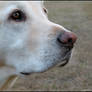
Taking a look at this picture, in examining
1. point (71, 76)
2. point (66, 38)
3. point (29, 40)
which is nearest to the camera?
point (66, 38)

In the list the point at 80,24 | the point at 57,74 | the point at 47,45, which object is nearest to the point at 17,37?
the point at 47,45

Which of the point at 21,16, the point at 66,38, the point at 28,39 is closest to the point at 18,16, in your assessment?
the point at 21,16

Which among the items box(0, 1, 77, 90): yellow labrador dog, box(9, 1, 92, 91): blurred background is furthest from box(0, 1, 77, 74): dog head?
box(9, 1, 92, 91): blurred background

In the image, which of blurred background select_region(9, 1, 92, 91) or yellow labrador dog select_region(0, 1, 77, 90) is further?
blurred background select_region(9, 1, 92, 91)

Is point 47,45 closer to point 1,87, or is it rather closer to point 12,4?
point 12,4

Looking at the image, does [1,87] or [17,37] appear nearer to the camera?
[17,37]

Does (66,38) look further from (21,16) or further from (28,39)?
(21,16)

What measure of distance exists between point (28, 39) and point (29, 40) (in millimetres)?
13

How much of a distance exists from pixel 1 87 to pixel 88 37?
5190 mm

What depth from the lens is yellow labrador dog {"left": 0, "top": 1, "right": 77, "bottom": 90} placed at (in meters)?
2.37

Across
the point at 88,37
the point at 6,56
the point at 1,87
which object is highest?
the point at 6,56

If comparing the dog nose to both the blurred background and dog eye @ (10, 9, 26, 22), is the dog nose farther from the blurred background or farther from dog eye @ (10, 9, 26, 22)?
the blurred background

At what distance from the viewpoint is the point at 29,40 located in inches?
96.4

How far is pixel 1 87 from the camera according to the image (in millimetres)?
2768
